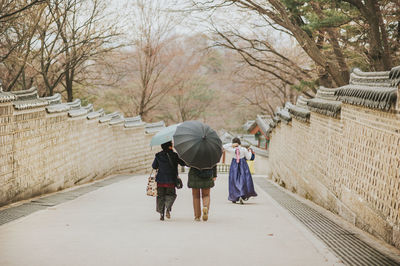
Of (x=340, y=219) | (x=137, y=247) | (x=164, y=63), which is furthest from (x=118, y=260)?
(x=164, y=63)

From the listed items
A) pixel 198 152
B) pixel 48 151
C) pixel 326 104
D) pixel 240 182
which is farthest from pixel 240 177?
pixel 48 151

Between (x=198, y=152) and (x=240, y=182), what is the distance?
159 inches

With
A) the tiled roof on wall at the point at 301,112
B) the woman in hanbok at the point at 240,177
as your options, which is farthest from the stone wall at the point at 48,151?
the tiled roof on wall at the point at 301,112

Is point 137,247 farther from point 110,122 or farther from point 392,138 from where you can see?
point 110,122

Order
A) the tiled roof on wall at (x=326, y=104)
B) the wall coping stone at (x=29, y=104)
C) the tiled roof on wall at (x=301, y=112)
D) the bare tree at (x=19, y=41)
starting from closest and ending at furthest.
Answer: the tiled roof on wall at (x=326, y=104)
the wall coping stone at (x=29, y=104)
the tiled roof on wall at (x=301, y=112)
the bare tree at (x=19, y=41)

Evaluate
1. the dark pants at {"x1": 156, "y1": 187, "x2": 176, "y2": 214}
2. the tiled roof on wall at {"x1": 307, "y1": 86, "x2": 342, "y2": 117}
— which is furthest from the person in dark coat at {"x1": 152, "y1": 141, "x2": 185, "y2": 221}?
the tiled roof on wall at {"x1": 307, "y1": 86, "x2": 342, "y2": 117}

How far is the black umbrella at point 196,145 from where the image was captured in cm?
866

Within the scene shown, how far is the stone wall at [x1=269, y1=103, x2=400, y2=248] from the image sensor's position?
6535 millimetres

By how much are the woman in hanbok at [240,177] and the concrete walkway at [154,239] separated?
7.21 feet

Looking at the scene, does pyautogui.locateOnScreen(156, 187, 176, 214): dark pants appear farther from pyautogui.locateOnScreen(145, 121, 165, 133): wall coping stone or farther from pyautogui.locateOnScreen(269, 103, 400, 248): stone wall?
pyautogui.locateOnScreen(145, 121, 165, 133): wall coping stone

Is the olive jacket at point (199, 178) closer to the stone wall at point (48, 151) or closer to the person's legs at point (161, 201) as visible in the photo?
the person's legs at point (161, 201)

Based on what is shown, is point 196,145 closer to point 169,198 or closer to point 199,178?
point 199,178

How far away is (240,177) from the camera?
Answer: 12500 mm

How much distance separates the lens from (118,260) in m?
5.38
